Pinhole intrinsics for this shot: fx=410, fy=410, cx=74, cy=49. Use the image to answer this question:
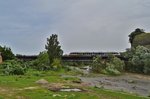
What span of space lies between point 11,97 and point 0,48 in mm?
67136

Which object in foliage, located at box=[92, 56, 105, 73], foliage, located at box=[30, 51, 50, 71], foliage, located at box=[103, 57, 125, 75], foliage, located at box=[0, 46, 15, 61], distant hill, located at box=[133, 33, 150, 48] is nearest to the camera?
foliage, located at box=[30, 51, 50, 71]

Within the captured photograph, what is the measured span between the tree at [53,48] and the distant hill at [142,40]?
90.8ft

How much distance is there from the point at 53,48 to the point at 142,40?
30769mm

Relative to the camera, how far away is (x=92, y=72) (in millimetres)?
100000

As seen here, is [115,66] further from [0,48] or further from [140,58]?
[0,48]

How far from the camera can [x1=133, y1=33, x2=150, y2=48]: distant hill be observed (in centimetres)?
12312

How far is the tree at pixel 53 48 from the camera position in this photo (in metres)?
108

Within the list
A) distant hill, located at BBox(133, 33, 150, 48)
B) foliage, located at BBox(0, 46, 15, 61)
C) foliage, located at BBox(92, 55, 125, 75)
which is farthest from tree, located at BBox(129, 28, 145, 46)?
foliage, located at BBox(0, 46, 15, 61)

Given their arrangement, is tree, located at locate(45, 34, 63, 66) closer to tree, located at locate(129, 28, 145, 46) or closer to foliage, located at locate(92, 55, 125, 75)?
foliage, located at locate(92, 55, 125, 75)

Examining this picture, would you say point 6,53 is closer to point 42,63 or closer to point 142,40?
point 42,63

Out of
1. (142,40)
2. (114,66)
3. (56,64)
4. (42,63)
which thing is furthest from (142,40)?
(42,63)

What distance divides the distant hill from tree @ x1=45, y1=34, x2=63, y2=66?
2769 cm

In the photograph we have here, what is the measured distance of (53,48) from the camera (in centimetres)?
11006

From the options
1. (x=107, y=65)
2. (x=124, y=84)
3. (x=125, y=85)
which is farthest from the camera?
(x=107, y=65)
